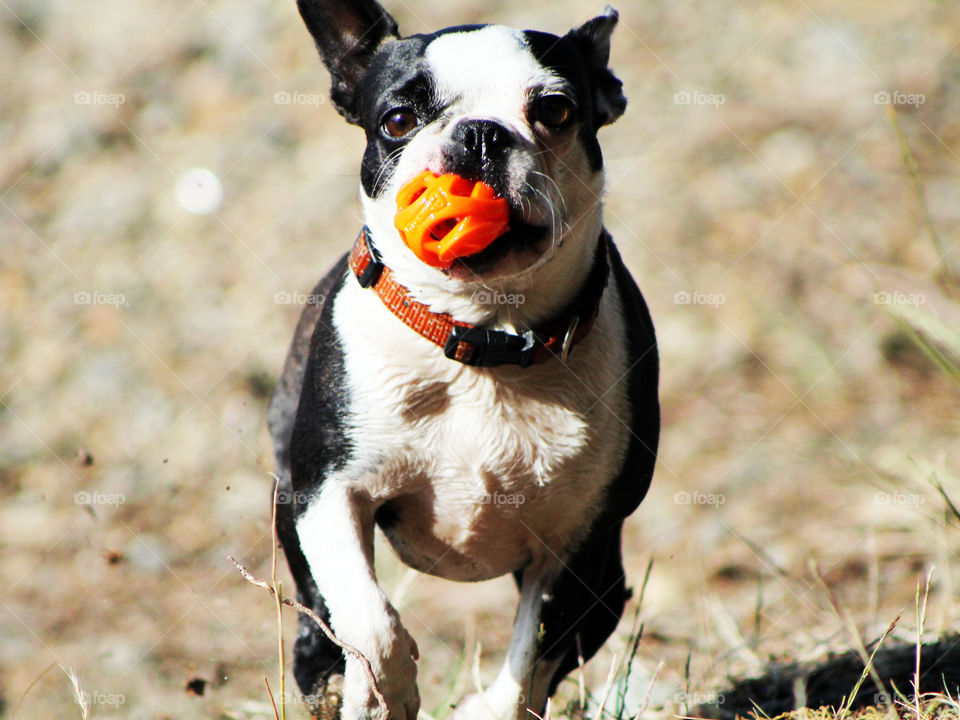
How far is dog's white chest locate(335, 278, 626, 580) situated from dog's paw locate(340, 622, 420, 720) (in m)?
0.52

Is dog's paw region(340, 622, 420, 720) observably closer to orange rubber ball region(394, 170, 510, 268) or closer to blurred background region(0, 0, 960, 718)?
orange rubber ball region(394, 170, 510, 268)

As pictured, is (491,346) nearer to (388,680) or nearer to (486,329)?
(486,329)

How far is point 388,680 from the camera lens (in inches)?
115

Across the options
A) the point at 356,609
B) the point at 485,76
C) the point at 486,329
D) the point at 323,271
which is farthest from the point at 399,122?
the point at 323,271

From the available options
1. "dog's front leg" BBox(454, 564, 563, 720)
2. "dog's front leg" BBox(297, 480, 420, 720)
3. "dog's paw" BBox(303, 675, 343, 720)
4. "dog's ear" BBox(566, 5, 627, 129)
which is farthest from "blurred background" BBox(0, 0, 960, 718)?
"dog's ear" BBox(566, 5, 627, 129)

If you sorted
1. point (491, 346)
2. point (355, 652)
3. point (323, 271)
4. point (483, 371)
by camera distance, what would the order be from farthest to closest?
1. point (323, 271)
2. point (483, 371)
3. point (491, 346)
4. point (355, 652)

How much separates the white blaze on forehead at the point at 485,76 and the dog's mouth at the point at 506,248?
1.30ft

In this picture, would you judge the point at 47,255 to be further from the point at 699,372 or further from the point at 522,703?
the point at 522,703

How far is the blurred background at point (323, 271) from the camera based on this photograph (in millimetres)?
6254

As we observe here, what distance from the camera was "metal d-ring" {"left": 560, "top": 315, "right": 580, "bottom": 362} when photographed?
3.23 m

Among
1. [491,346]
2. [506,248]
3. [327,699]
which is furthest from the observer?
[327,699]

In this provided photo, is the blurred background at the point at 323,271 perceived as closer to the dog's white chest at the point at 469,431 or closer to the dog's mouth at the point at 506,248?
the dog's white chest at the point at 469,431

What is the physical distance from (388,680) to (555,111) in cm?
178

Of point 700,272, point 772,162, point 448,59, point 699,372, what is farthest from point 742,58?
point 448,59
